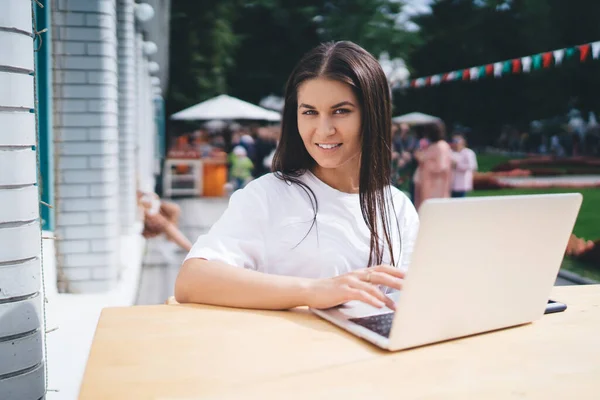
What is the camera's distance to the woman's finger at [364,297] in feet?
5.13

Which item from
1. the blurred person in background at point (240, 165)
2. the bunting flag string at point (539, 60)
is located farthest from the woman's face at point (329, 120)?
the blurred person in background at point (240, 165)

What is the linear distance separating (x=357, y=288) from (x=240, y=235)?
1.65 ft

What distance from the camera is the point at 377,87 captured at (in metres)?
2.08

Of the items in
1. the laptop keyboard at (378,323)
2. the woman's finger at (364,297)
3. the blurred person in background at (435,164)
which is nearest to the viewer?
the laptop keyboard at (378,323)

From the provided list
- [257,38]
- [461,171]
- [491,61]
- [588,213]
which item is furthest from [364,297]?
[491,61]

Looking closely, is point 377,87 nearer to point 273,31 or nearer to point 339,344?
point 339,344

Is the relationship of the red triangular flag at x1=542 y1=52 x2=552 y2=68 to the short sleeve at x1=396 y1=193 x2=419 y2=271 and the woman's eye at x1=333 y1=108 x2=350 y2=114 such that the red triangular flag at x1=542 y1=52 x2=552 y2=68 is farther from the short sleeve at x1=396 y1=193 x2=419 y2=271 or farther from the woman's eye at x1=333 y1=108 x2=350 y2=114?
the woman's eye at x1=333 y1=108 x2=350 y2=114

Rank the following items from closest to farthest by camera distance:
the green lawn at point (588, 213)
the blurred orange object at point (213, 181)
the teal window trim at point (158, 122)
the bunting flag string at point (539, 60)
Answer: the bunting flag string at point (539, 60) → the green lawn at point (588, 213) → the blurred orange object at point (213, 181) → the teal window trim at point (158, 122)

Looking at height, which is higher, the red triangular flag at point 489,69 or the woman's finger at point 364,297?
the red triangular flag at point 489,69

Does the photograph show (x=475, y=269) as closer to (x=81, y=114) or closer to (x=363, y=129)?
(x=363, y=129)

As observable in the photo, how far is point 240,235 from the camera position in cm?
196

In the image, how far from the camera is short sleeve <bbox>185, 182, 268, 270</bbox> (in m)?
1.85

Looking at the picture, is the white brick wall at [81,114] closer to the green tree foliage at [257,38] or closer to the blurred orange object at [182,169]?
the blurred orange object at [182,169]

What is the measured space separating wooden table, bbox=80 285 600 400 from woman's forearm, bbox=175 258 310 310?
0.14 feet
